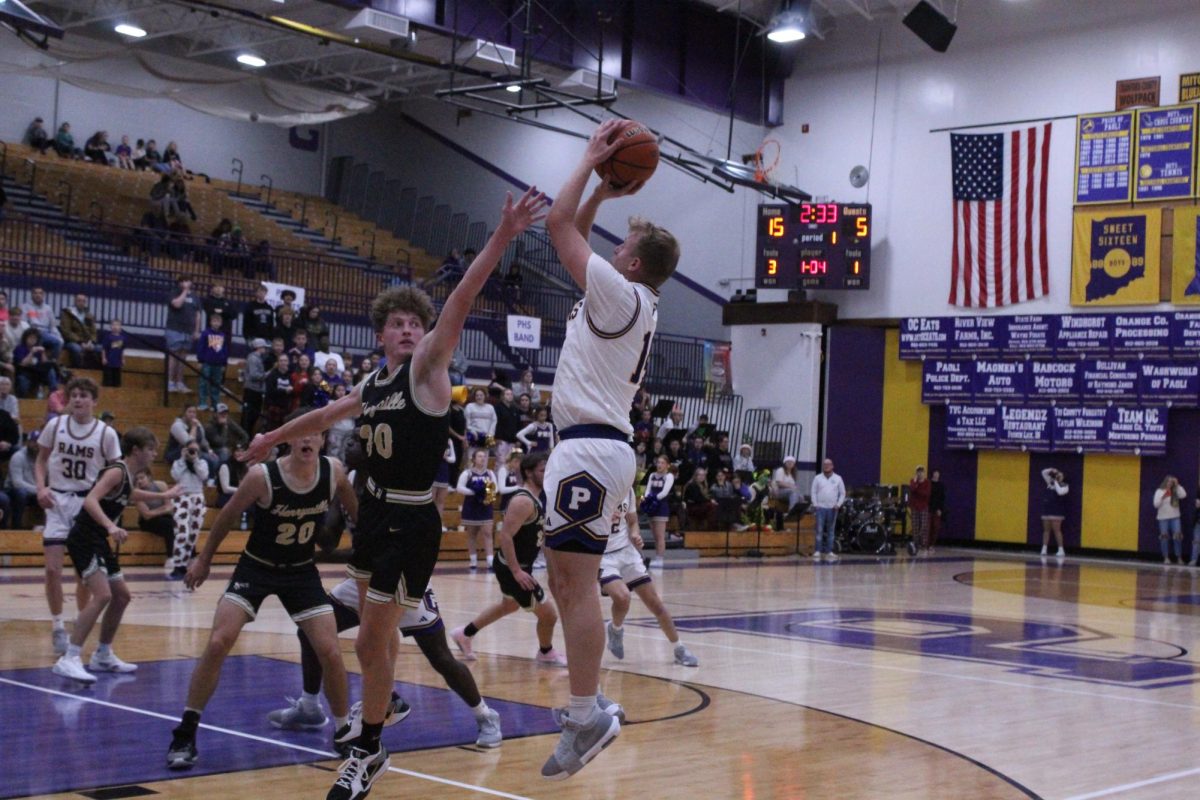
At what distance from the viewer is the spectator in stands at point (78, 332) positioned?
752 inches

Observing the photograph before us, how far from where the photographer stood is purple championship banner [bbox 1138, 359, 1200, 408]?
983 inches

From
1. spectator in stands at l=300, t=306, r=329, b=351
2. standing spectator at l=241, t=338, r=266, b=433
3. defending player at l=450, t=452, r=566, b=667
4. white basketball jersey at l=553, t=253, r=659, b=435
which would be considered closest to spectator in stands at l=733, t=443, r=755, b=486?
spectator in stands at l=300, t=306, r=329, b=351

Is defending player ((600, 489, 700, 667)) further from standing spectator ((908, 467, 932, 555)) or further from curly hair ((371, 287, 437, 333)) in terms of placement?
standing spectator ((908, 467, 932, 555))

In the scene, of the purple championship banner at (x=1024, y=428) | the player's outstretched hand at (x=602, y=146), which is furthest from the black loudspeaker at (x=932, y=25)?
the player's outstretched hand at (x=602, y=146)

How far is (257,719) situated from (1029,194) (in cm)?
2304

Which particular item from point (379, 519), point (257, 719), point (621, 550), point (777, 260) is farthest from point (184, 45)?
point (379, 519)

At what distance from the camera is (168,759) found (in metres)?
6.08

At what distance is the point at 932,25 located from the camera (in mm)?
23344

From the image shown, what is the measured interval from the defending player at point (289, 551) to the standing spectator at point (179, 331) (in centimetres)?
1382

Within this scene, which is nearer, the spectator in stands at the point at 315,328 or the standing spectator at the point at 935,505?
the spectator in stands at the point at 315,328

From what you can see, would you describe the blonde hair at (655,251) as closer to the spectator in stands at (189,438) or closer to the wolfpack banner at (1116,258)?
the spectator in stands at (189,438)

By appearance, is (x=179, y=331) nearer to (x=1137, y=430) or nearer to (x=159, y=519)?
(x=159, y=519)

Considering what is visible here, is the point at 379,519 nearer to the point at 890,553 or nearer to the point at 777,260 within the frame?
the point at 890,553

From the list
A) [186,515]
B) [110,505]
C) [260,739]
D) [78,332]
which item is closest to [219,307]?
[78,332]
